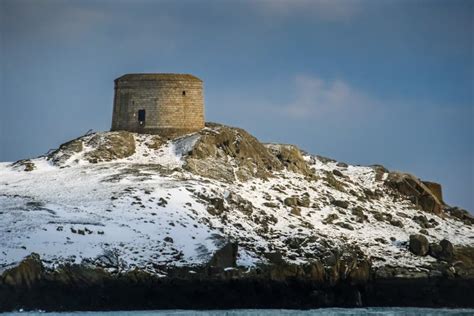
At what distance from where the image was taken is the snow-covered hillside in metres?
65.0

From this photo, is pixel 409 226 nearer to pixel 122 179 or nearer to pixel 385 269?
pixel 385 269

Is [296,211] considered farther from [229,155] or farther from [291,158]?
[291,158]

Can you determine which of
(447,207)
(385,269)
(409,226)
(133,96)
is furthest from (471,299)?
(133,96)

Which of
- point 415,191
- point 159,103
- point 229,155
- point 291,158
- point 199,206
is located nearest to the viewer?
point 199,206

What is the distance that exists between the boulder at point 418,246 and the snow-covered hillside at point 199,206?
1.04 feet

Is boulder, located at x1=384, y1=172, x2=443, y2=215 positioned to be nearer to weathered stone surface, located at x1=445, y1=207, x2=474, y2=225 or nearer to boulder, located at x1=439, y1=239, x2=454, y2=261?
weathered stone surface, located at x1=445, y1=207, x2=474, y2=225

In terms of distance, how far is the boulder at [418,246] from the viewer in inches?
2879

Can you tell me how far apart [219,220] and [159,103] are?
14399mm

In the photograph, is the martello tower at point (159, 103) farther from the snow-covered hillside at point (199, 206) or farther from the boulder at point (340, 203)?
the boulder at point (340, 203)

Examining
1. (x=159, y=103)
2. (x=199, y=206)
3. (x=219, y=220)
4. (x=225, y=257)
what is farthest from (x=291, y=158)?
(x=225, y=257)

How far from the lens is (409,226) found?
79.2 meters

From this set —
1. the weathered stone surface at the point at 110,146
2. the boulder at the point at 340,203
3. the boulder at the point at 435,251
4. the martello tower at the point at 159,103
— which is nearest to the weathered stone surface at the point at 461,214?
the boulder at the point at 340,203

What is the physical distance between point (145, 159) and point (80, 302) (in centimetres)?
1980

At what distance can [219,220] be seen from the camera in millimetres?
70812
